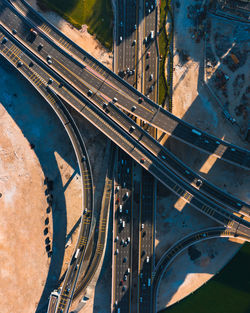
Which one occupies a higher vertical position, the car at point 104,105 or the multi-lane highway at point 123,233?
the car at point 104,105

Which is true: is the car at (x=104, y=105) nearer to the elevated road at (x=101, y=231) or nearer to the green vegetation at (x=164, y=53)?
the elevated road at (x=101, y=231)

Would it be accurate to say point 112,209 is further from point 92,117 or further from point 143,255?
point 92,117

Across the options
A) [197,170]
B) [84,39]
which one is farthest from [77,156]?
[197,170]

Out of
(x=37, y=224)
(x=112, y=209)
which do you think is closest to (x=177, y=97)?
(x=112, y=209)

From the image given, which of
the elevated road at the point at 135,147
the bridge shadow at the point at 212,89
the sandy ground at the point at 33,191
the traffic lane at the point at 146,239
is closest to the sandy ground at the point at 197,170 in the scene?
the bridge shadow at the point at 212,89

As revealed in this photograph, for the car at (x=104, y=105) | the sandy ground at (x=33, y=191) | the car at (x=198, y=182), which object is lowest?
the sandy ground at (x=33, y=191)

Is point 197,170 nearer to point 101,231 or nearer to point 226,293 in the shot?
point 101,231
